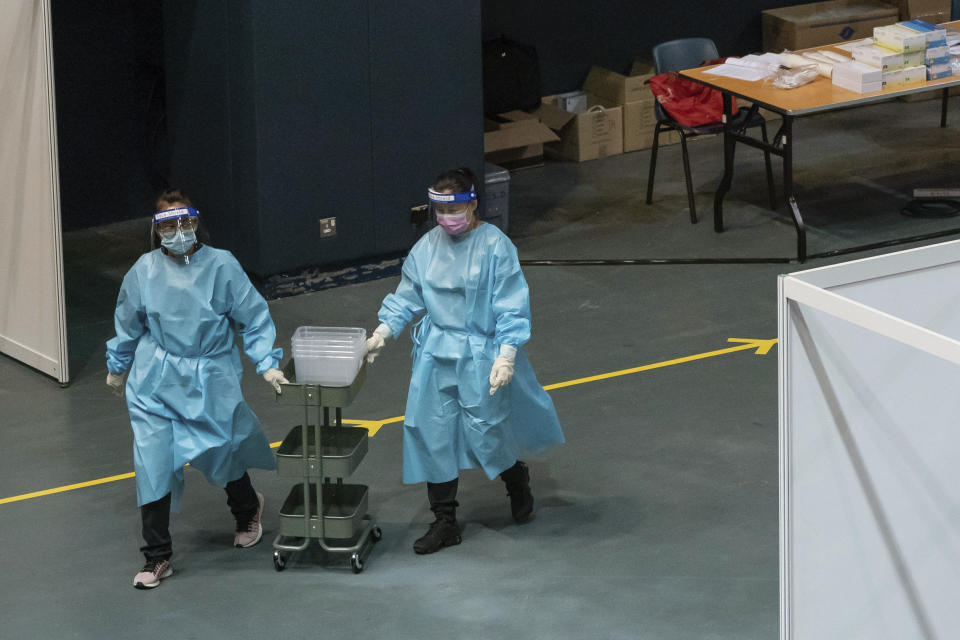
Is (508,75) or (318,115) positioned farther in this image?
(508,75)

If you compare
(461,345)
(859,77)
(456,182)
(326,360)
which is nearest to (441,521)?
(461,345)

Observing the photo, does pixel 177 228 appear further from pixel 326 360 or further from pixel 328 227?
pixel 328 227

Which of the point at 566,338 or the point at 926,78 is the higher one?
the point at 926,78

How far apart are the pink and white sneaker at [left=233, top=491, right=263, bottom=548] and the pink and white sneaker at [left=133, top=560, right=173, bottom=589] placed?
0.38 m

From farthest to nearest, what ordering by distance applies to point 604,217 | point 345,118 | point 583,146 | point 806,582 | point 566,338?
point 583,146, point 604,217, point 345,118, point 566,338, point 806,582

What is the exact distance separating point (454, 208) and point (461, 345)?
0.55 m

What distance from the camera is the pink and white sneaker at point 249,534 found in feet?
19.8

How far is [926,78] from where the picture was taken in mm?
9359

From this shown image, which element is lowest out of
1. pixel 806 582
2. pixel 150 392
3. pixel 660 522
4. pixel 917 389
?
pixel 660 522

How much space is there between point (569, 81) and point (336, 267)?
3847 mm

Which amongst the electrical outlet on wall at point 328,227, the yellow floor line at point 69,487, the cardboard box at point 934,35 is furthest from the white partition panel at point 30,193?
the cardboard box at point 934,35

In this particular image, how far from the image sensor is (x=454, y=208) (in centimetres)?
573

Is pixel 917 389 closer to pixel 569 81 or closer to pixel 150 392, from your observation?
pixel 150 392

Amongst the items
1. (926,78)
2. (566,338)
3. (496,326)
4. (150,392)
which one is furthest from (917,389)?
(926,78)
